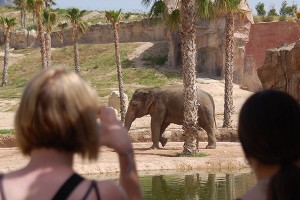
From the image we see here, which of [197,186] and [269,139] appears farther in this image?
[197,186]

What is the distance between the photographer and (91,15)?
243 ft

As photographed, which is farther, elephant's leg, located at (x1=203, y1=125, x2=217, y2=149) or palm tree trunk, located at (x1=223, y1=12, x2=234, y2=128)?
palm tree trunk, located at (x1=223, y1=12, x2=234, y2=128)

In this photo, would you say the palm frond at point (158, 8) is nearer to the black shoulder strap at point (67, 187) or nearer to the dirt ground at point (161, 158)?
the dirt ground at point (161, 158)

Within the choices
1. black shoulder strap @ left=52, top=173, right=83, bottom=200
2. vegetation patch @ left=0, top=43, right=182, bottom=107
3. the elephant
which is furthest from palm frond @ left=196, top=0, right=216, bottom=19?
vegetation patch @ left=0, top=43, right=182, bottom=107

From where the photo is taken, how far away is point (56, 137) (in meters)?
2.43

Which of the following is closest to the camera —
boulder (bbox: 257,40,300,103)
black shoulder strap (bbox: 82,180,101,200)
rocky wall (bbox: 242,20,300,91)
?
black shoulder strap (bbox: 82,180,101,200)

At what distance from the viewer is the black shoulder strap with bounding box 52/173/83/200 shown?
234 centimetres

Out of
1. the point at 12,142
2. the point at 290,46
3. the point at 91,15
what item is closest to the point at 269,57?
the point at 290,46

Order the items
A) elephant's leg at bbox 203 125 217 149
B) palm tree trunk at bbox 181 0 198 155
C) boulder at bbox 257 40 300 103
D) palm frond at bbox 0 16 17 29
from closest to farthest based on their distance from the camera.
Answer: boulder at bbox 257 40 300 103 → palm tree trunk at bbox 181 0 198 155 → elephant's leg at bbox 203 125 217 149 → palm frond at bbox 0 16 17 29

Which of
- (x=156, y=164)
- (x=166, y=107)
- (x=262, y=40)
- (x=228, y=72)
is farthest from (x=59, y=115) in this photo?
(x=262, y=40)

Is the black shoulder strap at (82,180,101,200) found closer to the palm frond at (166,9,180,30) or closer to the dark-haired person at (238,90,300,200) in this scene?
the dark-haired person at (238,90,300,200)

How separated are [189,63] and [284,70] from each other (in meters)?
4.47

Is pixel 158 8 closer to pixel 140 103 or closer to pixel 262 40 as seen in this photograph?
pixel 140 103

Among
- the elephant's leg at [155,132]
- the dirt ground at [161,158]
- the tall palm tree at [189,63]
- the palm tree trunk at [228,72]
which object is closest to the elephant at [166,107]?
the elephant's leg at [155,132]
